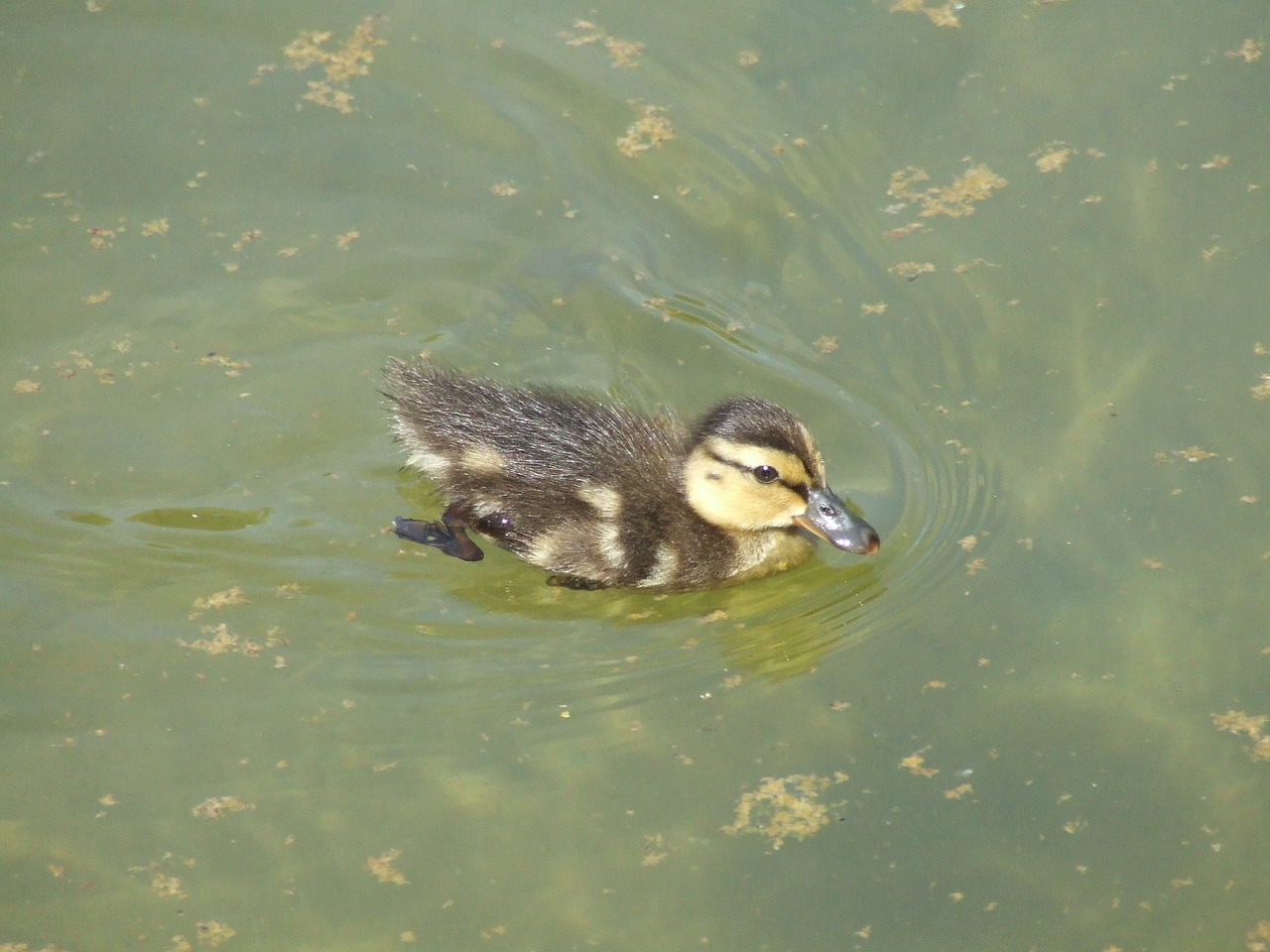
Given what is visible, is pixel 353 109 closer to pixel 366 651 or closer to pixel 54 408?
pixel 54 408

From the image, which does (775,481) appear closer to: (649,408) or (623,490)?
(623,490)

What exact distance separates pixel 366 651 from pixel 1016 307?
2.13 meters

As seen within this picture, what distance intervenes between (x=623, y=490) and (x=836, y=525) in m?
0.54

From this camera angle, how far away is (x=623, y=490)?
3.89 metres

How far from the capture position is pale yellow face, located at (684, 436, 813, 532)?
378 cm

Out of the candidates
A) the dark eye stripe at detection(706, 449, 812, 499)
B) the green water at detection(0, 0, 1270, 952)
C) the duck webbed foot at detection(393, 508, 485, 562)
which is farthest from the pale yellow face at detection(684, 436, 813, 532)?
the duck webbed foot at detection(393, 508, 485, 562)

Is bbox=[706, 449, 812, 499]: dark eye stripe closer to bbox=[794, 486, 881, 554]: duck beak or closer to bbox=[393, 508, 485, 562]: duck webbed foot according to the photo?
bbox=[794, 486, 881, 554]: duck beak

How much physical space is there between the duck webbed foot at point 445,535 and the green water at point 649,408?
0.05 meters

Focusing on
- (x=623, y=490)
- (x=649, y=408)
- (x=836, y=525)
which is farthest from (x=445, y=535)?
(x=836, y=525)

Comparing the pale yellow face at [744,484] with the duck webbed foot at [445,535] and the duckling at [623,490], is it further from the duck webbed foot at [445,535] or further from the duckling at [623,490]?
the duck webbed foot at [445,535]

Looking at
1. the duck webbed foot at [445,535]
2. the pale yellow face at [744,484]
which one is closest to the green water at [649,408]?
the duck webbed foot at [445,535]

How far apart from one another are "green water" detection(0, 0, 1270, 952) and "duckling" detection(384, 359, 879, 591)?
0.09m

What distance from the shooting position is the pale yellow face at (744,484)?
3775mm

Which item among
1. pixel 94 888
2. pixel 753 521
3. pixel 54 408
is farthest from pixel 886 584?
pixel 54 408
